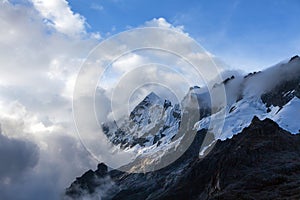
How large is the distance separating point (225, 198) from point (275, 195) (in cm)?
1922

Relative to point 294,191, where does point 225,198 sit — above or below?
above

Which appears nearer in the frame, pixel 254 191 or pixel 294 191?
pixel 294 191

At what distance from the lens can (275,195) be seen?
179625 mm

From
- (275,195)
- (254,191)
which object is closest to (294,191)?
(275,195)

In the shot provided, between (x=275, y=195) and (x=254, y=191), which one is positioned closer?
(x=275, y=195)

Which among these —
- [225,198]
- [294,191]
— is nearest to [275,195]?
[294,191]

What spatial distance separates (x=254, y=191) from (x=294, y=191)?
24934 mm

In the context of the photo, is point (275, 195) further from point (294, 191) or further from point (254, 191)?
point (254, 191)

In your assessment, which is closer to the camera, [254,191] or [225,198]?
[225,198]

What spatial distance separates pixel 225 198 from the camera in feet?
606

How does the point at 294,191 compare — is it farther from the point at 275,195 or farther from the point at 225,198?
the point at 225,198

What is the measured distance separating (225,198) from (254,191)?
20224 millimetres

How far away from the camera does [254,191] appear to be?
7825 inches

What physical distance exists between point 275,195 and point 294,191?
7.41m
